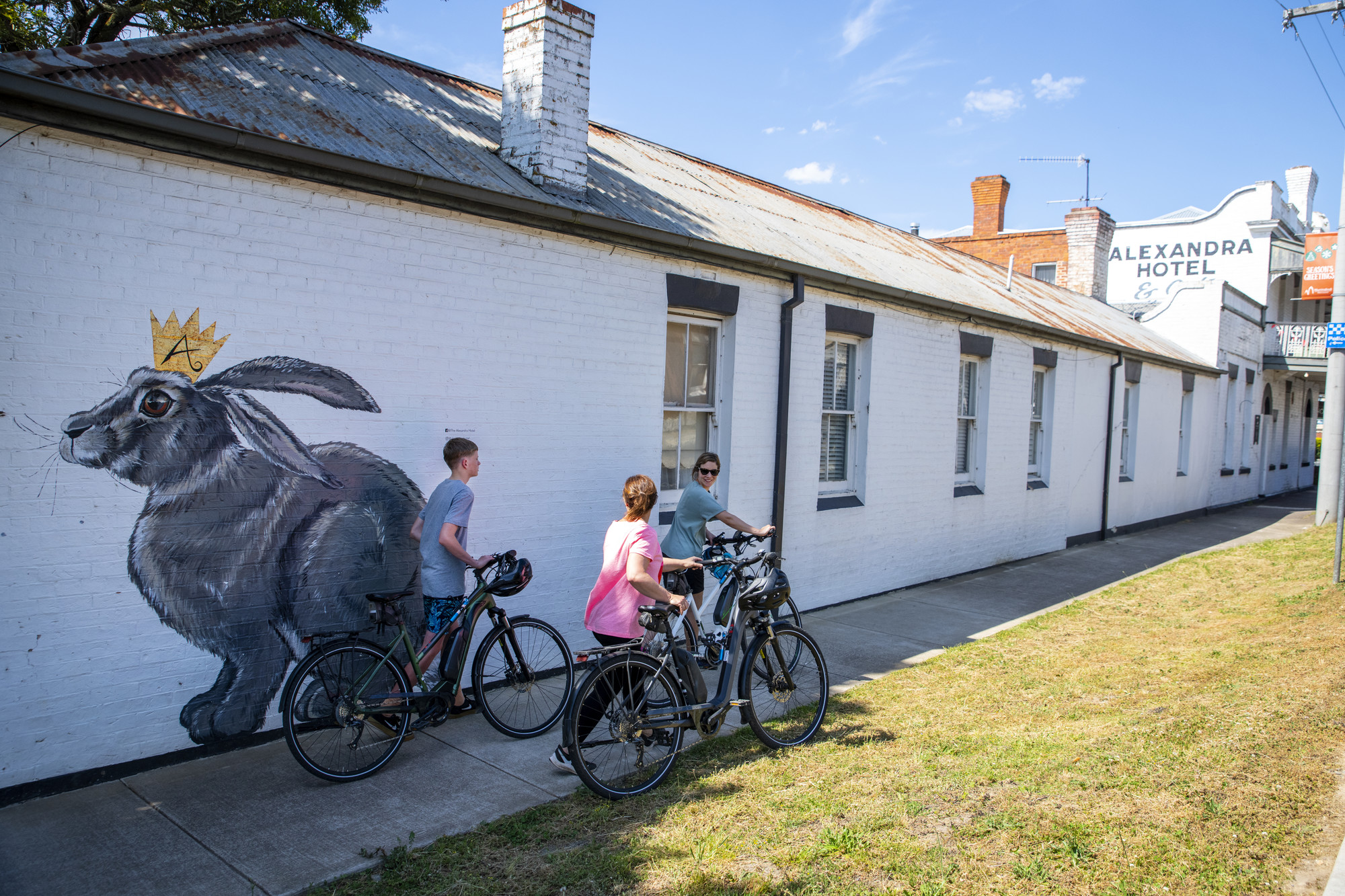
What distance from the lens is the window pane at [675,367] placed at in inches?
306

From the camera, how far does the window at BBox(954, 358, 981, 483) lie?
12.1 m

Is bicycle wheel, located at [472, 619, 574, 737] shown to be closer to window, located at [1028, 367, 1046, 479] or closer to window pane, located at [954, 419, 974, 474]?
window pane, located at [954, 419, 974, 474]

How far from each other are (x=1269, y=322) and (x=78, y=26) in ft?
93.6

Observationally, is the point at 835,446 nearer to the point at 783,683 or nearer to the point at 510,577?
the point at 783,683

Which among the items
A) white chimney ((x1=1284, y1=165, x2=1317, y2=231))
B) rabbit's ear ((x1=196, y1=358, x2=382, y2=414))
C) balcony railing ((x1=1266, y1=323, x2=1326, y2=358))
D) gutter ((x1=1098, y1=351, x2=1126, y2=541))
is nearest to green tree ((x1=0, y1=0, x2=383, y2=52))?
rabbit's ear ((x1=196, y1=358, x2=382, y2=414))

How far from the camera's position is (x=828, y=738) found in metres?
5.52

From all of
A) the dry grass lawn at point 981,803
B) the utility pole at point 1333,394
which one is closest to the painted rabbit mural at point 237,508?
the dry grass lawn at point 981,803

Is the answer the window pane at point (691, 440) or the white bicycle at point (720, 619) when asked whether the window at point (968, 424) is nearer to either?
the window pane at point (691, 440)

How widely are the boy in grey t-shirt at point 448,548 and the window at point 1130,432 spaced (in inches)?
607

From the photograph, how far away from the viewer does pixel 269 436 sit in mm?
5152

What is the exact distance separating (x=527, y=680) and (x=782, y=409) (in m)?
4.00

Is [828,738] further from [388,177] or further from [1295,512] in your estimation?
[1295,512]

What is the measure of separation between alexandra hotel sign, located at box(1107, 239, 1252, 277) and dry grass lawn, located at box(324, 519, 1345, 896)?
25.7 metres

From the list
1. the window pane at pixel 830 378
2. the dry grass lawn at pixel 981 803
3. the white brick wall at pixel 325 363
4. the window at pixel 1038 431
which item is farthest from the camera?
the window at pixel 1038 431
